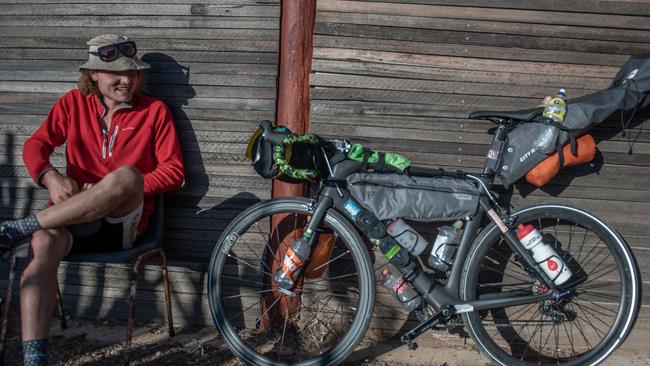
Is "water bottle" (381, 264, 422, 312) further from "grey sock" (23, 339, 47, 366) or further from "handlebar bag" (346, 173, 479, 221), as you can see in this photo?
"grey sock" (23, 339, 47, 366)

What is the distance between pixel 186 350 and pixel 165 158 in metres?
1.12

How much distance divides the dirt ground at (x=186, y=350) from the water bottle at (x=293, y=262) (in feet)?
1.90

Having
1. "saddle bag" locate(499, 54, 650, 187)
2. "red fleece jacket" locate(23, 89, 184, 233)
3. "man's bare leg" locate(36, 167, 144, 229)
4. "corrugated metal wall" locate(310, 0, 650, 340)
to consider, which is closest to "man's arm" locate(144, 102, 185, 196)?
"red fleece jacket" locate(23, 89, 184, 233)

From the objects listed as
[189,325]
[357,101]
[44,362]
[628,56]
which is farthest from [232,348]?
[628,56]

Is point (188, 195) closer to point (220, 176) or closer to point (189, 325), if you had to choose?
point (220, 176)

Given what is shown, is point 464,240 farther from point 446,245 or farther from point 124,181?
point 124,181

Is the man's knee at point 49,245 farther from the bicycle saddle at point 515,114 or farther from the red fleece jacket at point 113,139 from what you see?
the bicycle saddle at point 515,114

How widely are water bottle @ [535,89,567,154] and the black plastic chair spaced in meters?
2.17

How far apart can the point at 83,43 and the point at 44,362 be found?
1.93 m

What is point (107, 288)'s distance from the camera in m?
3.89

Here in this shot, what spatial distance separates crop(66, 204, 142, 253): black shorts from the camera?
10.9ft

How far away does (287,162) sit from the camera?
3.18 metres

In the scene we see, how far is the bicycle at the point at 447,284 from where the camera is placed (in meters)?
3.27

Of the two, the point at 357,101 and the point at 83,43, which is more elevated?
the point at 83,43
